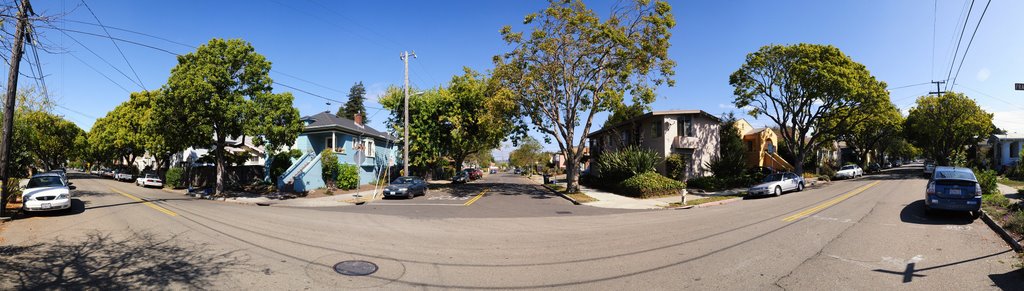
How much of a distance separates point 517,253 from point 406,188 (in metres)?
16.0

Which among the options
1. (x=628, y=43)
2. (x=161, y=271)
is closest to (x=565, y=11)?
(x=628, y=43)

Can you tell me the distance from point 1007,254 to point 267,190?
99.0 ft

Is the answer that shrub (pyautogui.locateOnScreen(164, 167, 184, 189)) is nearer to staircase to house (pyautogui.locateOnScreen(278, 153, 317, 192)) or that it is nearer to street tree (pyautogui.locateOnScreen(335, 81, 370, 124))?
staircase to house (pyautogui.locateOnScreen(278, 153, 317, 192))

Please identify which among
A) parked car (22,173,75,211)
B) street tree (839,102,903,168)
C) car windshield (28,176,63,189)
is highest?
street tree (839,102,903,168)

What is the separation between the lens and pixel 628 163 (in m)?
25.6

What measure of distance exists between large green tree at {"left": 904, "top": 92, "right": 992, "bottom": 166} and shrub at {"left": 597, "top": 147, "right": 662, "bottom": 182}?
31.9m

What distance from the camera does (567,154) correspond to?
2602 centimetres

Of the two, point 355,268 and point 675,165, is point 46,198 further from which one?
point 675,165

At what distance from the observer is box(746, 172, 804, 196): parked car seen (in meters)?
21.3

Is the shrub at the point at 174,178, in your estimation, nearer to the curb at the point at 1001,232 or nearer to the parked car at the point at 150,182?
the parked car at the point at 150,182

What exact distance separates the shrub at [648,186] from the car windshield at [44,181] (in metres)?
23.2

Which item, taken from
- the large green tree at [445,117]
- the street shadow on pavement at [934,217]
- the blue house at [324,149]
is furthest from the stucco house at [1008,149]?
the blue house at [324,149]

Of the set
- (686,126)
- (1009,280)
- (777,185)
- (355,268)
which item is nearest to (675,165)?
(686,126)

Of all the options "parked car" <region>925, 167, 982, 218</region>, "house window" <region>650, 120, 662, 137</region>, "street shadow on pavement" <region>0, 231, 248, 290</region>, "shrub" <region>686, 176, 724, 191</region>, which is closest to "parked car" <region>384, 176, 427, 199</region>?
"street shadow on pavement" <region>0, 231, 248, 290</region>
